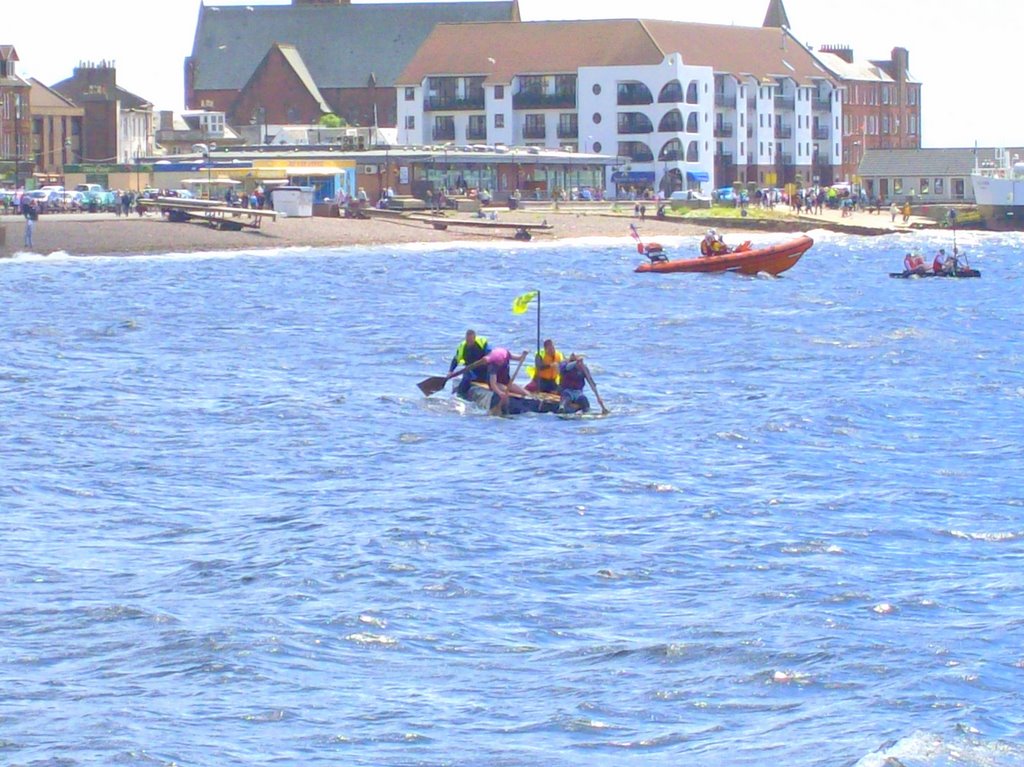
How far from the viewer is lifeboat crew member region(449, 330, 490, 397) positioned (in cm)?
2908

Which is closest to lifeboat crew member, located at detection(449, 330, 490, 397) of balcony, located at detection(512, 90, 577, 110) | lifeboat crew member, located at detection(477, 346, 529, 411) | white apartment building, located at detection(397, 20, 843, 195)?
lifeboat crew member, located at detection(477, 346, 529, 411)

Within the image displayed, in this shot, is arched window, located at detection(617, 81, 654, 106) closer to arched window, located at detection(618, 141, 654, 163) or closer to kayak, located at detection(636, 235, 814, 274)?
arched window, located at detection(618, 141, 654, 163)

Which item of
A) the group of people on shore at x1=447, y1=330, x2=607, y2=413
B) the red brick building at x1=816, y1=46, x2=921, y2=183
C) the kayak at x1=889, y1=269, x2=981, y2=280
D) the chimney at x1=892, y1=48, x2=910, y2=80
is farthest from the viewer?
the chimney at x1=892, y1=48, x2=910, y2=80

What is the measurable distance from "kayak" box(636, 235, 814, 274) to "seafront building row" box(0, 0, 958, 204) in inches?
1834

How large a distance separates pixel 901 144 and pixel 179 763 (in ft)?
489

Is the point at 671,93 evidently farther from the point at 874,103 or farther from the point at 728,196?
the point at 874,103

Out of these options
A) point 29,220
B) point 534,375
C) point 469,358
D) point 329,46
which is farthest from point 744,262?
point 329,46

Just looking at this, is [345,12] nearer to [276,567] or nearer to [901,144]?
[901,144]

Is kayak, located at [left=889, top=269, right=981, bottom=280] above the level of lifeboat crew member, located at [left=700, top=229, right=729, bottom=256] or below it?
below

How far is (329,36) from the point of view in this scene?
156125 mm

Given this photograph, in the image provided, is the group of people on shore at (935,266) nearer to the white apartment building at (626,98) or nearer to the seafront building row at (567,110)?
the seafront building row at (567,110)

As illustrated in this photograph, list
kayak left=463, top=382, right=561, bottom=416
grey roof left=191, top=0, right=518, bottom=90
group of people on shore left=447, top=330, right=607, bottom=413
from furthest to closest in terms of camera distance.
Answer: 1. grey roof left=191, top=0, right=518, bottom=90
2. kayak left=463, top=382, right=561, bottom=416
3. group of people on shore left=447, top=330, right=607, bottom=413

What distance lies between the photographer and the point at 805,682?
1435 centimetres

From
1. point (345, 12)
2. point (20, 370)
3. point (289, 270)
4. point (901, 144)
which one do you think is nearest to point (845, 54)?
point (901, 144)
